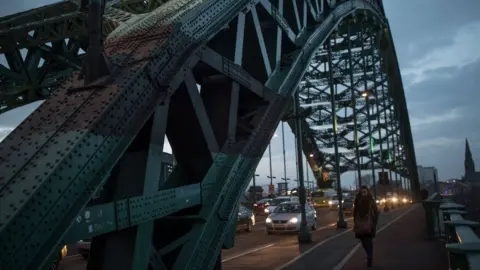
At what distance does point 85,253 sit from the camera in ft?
43.3

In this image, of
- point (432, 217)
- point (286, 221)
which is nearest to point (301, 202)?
point (286, 221)

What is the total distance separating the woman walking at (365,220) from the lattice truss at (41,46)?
8.24 meters

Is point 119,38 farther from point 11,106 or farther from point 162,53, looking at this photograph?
point 11,106

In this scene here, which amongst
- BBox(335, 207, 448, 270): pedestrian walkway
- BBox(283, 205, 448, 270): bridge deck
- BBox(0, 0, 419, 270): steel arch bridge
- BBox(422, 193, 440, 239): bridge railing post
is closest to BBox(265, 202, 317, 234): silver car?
BBox(283, 205, 448, 270): bridge deck

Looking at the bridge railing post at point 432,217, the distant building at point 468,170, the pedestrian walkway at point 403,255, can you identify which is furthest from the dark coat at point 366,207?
the distant building at point 468,170

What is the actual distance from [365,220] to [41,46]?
42.2 feet

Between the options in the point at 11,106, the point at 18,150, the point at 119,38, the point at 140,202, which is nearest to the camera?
the point at 18,150

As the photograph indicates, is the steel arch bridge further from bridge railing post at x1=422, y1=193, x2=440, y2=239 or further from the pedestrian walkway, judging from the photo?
bridge railing post at x1=422, y1=193, x2=440, y2=239

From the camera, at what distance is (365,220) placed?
363 inches

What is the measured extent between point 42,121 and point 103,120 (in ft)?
2.25

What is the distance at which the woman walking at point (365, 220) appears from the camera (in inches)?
361

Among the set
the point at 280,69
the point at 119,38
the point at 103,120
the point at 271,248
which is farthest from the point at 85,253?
the point at 103,120

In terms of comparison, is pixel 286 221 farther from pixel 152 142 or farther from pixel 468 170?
pixel 468 170

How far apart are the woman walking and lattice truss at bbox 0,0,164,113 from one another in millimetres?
8239
